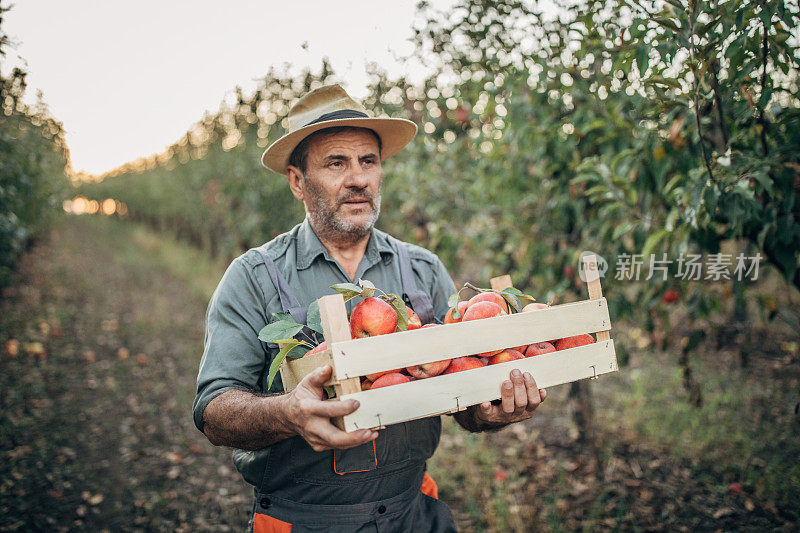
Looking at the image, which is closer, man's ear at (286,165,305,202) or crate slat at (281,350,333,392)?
crate slat at (281,350,333,392)

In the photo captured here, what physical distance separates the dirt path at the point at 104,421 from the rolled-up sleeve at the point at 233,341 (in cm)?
258

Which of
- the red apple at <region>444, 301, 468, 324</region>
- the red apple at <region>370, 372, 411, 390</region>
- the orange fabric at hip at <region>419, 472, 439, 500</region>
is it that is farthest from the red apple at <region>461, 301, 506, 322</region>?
the orange fabric at hip at <region>419, 472, 439, 500</region>

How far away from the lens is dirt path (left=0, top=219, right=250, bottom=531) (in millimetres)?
3672

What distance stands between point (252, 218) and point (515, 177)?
6.12 meters

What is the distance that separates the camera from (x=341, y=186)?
1.92 m

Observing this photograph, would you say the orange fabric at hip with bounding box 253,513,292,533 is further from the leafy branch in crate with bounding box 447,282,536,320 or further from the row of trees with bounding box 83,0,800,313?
the row of trees with bounding box 83,0,800,313

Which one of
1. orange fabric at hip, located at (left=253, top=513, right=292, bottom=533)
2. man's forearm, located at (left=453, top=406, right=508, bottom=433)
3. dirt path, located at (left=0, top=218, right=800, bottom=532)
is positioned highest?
man's forearm, located at (left=453, top=406, right=508, bottom=433)

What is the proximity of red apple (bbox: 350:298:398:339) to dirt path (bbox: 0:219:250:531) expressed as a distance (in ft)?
9.80

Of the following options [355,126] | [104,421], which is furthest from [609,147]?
[104,421]

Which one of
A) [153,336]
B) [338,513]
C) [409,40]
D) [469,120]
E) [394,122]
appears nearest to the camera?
[338,513]

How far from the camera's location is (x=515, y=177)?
379 cm

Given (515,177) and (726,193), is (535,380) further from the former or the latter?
(515,177)

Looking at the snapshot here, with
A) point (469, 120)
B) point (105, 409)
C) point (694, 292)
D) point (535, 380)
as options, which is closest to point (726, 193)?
point (694, 292)

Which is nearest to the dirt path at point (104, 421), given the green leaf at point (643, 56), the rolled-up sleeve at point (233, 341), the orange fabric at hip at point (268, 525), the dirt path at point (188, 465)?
the dirt path at point (188, 465)
